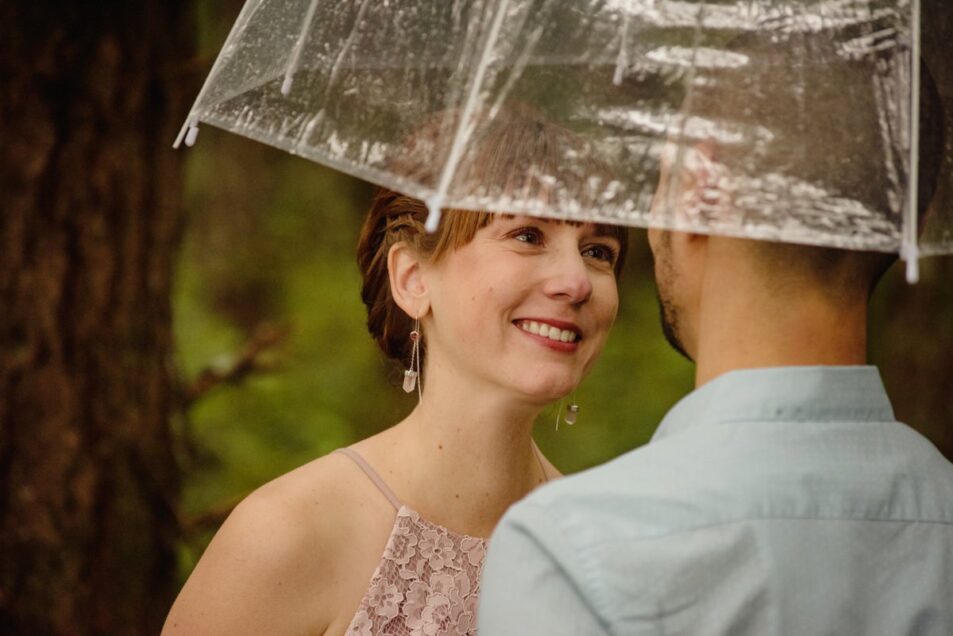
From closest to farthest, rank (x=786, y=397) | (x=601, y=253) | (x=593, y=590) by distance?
1. (x=593, y=590)
2. (x=786, y=397)
3. (x=601, y=253)

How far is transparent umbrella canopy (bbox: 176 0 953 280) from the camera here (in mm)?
1526

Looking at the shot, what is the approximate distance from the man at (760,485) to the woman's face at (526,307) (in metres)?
0.77

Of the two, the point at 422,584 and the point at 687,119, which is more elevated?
the point at 687,119

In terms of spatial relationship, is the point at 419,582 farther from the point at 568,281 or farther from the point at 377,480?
the point at 568,281

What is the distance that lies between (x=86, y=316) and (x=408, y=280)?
5.55ft

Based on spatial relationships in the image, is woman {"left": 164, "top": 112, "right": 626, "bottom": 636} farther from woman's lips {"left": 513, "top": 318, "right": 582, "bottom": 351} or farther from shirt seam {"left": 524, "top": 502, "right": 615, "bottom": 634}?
shirt seam {"left": 524, "top": 502, "right": 615, "bottom": 634}

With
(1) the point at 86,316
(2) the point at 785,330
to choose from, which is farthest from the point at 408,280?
(1) the point at 86,316

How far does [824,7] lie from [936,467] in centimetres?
58

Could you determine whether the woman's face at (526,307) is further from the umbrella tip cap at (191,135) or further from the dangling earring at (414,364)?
the umbrella tip cap at (191,135)

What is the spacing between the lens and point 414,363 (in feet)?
8.65

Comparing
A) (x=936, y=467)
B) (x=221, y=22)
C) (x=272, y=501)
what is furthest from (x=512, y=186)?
(x=221, y=22)

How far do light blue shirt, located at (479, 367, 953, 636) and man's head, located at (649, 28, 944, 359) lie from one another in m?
0.13

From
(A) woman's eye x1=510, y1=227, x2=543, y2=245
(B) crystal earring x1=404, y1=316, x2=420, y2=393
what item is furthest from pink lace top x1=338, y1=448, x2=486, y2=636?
(A) woman's eye x1=510, y1=227, x2=543, y2=245

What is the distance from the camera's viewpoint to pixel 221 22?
557cm
